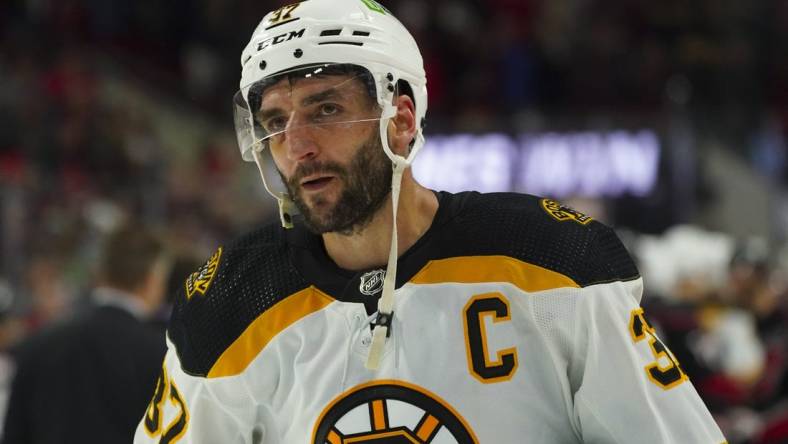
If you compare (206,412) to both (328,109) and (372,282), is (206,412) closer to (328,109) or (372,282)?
(372,282)

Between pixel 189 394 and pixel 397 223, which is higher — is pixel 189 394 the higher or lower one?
the lower one

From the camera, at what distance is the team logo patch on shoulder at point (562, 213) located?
6.95 feet

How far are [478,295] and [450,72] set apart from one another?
9301 mm

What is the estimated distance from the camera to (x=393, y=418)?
2.02 meters

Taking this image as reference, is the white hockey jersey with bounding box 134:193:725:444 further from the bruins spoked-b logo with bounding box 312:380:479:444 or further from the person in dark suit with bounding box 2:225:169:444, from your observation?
the person in dark suit with bounding box 2:225:169:444

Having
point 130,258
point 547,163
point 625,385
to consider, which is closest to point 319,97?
point 625,385

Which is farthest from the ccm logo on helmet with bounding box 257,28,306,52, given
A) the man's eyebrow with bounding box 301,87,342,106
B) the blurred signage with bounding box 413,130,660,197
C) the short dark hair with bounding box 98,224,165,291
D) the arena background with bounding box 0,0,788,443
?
the blurred signage with bounding box 413,130,660,197

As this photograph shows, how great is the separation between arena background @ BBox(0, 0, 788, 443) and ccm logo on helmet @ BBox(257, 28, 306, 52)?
4133mm

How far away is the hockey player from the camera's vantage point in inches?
78.6

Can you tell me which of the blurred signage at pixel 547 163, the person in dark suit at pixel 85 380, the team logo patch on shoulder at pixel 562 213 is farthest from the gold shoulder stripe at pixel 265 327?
the blurred signage at pixel 547 163

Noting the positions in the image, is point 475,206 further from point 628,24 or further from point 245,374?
point 628,24

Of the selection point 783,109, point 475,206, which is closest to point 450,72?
point 783,109

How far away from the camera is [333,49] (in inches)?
82.0

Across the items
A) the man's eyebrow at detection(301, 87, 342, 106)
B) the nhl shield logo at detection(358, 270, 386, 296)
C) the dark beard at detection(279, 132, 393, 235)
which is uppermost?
the man's eyebrow at detection(301, 87, 342, 106)
